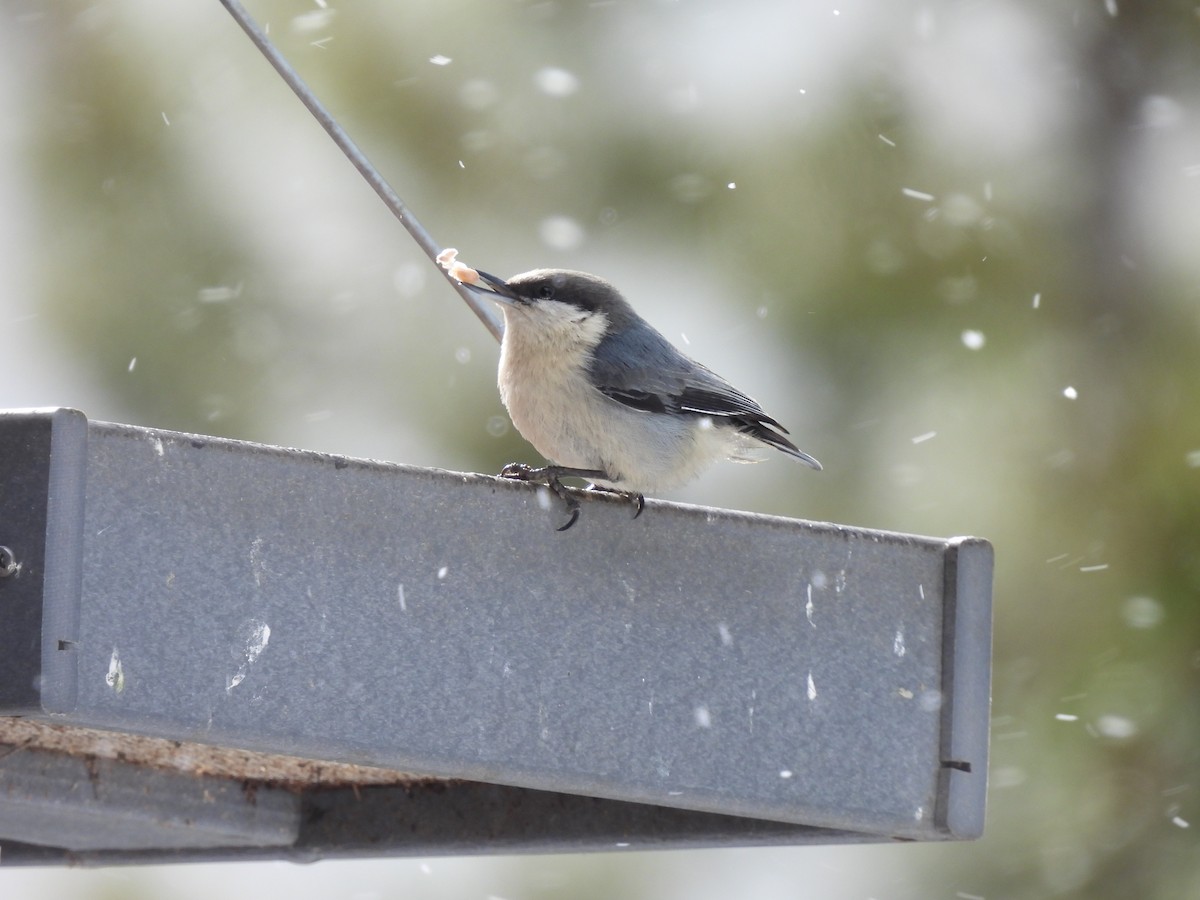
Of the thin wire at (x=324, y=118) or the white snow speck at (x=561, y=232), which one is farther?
the white snow speck at (x=561, y=232)

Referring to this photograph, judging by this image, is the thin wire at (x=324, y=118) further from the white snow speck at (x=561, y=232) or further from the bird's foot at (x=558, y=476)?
the white snow speck at (x=561, y=232)

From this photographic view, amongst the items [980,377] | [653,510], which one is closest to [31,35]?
[980,377]

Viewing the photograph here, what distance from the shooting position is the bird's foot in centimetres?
233

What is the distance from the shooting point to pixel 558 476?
276cm

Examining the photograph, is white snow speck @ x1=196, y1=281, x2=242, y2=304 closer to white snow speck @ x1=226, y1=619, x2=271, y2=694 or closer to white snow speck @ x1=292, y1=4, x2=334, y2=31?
white snow speck @ x1=292, y1=4, x2=334, y2=31

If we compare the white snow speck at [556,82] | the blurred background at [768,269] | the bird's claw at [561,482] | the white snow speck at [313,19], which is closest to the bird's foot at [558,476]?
the bird's claw at [561,482]

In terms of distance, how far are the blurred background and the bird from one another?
160 centimetres

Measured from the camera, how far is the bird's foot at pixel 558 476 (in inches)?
91.7

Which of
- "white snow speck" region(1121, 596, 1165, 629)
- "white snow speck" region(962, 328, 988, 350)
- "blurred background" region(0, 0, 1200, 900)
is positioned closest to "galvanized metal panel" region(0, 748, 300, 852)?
"blurred background" region(0, 0, 1200, 900)

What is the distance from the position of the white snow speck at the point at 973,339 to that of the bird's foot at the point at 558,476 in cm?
257

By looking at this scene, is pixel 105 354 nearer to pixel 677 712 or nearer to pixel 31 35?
pixel 31 35

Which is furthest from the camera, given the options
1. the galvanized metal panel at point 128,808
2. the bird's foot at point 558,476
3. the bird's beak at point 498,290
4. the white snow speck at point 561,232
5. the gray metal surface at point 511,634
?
the white snow speck at point 561,232

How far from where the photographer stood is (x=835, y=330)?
558 cm

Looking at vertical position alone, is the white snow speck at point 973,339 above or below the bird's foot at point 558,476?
below
